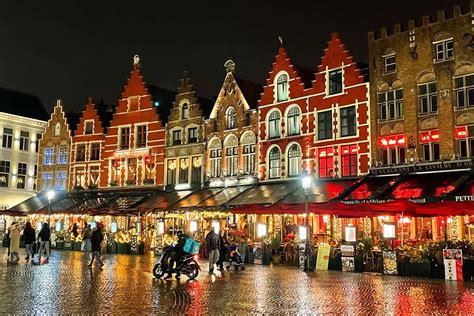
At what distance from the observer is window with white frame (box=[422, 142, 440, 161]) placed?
27.9 meters

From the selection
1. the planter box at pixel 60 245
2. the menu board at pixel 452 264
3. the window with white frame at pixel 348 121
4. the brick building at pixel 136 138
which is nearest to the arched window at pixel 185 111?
the brick building at pixel 136 138

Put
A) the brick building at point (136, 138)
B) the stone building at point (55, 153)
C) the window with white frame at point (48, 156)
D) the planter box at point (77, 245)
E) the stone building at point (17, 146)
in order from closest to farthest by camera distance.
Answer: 1. the planter box at point (77, 245)
2. the brick building at point (136, 138)
3. the stone building at point (55, 153)
4. the window with white frame at point (48, 156)
5. the stone building at point (17, 146)

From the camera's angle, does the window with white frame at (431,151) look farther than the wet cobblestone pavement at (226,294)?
Yes

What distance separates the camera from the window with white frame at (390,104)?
29.6 metres

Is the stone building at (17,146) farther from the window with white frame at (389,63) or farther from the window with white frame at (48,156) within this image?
the window with white frame at (389,63)

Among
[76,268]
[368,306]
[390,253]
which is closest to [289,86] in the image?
[390,253]

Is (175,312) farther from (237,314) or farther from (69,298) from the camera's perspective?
(69,298)

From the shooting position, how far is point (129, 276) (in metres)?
19.3

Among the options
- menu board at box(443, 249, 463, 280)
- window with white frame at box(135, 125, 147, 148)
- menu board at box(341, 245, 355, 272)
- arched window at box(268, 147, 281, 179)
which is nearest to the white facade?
window with white frame at box(135, 125, 147, 148)

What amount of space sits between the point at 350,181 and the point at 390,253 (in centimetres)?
885

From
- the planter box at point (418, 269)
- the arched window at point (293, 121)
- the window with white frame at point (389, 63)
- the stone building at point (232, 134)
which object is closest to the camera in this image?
the planter box at point (418, 269)

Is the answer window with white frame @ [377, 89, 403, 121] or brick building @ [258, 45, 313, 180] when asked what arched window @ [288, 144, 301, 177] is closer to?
brick building @ [258, 45, 313, 180]

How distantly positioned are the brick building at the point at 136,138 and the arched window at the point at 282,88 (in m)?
10.6

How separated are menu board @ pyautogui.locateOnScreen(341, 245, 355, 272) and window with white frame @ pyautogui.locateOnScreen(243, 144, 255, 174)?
12.8 metres
